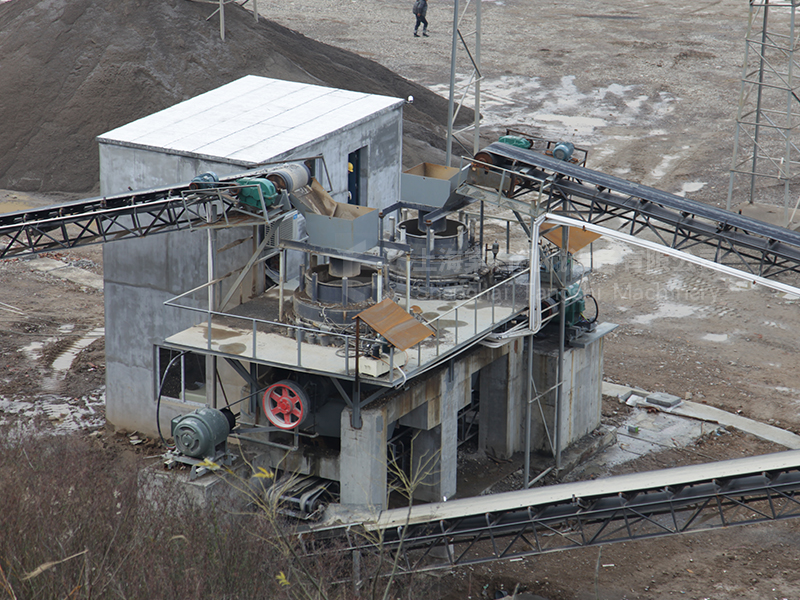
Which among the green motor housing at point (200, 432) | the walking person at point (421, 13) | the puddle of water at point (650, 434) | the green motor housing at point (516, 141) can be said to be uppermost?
the walking person at point (421, 13)

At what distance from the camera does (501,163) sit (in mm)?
21891

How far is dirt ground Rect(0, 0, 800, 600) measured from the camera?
67.0ft

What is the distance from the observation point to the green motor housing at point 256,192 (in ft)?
63.5

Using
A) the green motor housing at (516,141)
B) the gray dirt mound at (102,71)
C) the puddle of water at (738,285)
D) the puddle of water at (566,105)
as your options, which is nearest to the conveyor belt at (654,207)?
the green motor housing at (516,141)

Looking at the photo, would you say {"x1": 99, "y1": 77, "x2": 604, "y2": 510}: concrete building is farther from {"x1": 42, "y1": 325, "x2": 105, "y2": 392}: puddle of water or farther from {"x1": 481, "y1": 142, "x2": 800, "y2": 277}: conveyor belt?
{"x1": 42, "y1": 325, "x2": 105, "y2": 392}: puddle of water

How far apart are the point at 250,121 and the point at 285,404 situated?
7.76 metres

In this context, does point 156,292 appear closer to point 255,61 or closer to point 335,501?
point 335,501

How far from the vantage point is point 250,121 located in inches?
943

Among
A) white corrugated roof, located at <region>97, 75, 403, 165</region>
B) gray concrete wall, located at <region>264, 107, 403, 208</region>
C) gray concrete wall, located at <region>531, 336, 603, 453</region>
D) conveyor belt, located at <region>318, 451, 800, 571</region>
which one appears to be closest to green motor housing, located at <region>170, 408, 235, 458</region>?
conveyor belt, located at <region>318, 451, 800, 571</region>

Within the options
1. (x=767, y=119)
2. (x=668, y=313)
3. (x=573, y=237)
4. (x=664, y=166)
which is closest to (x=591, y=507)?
(x=573, y=237)

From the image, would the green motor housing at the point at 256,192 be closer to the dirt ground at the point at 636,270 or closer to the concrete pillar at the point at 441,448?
the concrete pillar at the point at 441,448

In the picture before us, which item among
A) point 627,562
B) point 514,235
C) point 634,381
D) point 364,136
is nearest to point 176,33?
point 514,235

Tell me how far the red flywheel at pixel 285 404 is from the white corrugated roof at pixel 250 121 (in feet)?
16.6

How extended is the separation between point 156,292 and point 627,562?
11438mm
